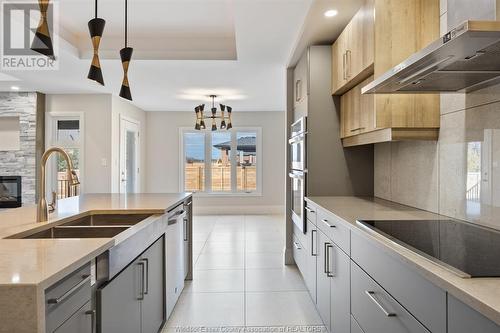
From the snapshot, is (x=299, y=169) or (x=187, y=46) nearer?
(x=299, y=169)

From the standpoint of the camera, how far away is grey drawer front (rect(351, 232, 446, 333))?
3.21 feet

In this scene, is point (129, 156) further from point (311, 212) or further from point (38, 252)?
point (38, 252)

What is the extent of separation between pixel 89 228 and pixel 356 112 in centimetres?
213

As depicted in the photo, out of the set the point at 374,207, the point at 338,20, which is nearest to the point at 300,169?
the point at 374,207

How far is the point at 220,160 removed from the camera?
335 inches

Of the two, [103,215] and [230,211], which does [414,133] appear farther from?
[230,211]

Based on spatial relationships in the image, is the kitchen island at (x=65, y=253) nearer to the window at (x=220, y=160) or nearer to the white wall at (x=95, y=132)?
the white wall at (x=95, y=132)

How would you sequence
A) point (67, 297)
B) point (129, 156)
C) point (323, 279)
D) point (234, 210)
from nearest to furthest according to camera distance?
1. point (67, 297)
2. point (323, 279)
3. point (129, 156)
4. point (234, 210)

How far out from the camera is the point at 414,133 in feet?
7.09

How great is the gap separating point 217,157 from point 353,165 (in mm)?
5536

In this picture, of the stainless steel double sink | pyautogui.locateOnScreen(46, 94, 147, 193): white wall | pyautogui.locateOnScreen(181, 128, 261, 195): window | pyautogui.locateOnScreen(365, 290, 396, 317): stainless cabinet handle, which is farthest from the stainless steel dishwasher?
pyautogui.locateOnScreen(181, 128, 261, 195): window

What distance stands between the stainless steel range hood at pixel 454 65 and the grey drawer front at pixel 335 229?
30.6 inches

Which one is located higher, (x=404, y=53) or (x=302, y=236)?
(x=404, y=53)

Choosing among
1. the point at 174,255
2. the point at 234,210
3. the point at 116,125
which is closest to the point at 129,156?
the point at 116,125
